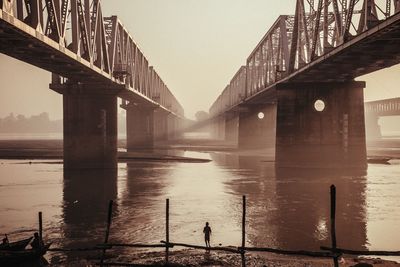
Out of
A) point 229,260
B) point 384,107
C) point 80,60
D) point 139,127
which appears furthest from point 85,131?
point 384,107

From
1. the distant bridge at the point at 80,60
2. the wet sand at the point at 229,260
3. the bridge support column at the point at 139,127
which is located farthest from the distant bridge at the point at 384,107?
the wet sand at the point at 229,260

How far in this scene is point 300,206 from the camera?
2927cm

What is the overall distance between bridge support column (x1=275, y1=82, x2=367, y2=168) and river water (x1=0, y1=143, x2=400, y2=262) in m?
2.30

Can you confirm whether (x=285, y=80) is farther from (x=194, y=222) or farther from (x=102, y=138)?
(x=194, y=222)

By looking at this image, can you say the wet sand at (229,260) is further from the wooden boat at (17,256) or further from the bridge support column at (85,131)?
the bridge support column at (85,131)

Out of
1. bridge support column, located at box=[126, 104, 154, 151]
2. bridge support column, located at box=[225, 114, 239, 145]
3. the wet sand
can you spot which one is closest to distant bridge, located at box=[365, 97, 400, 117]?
bridge support column, located at box=[225, 114, 239, 145]

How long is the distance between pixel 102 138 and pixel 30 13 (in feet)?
86.3

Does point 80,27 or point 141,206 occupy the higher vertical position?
point 80,27

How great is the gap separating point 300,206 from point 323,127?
70.9 ft

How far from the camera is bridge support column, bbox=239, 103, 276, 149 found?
8994 centimetres

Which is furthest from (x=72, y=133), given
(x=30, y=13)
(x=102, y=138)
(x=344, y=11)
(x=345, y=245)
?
(x=345, y=245)

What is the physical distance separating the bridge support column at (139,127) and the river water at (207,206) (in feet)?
139

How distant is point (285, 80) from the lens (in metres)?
49.7

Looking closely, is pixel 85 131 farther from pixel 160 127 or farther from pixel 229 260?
Answer: pixel 160 127
